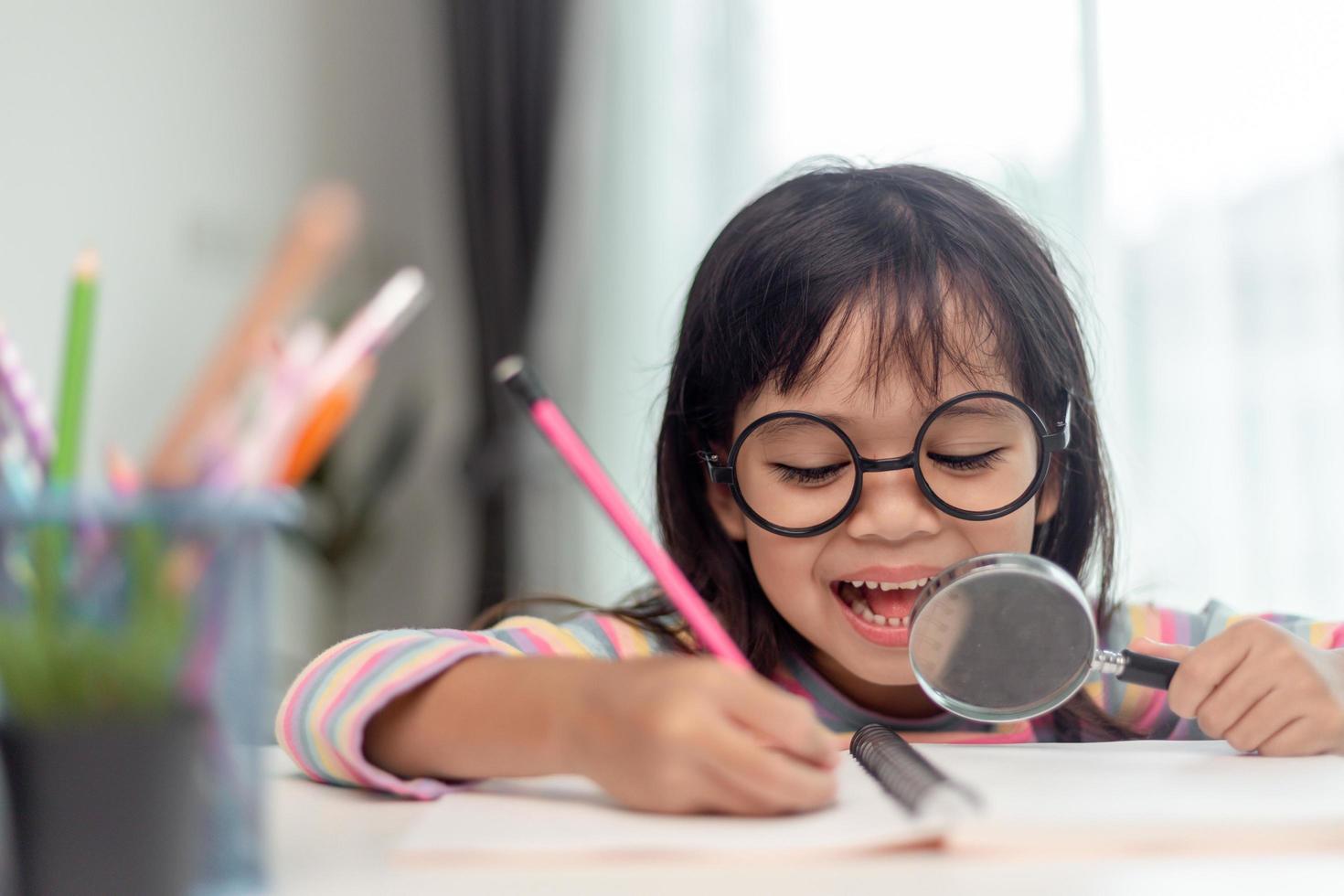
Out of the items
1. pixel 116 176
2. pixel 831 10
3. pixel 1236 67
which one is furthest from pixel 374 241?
pixel 1236 67

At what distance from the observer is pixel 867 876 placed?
0.54 metres

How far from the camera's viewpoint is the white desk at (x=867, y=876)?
0.52m

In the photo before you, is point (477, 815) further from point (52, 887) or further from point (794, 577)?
point (794, 577)

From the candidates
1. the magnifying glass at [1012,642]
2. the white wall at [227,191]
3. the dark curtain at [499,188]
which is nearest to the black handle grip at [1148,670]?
the magnifying glass at [1012,642]

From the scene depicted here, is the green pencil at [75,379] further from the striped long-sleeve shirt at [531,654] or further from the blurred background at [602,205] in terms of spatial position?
the blurred background at [602,205]

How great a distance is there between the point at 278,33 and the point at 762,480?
2.49 meters

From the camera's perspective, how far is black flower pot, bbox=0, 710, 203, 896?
0.46 m

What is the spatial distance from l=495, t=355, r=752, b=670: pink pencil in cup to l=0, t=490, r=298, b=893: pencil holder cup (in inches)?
8.3

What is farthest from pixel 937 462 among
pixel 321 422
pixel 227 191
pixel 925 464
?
pixel 227 191

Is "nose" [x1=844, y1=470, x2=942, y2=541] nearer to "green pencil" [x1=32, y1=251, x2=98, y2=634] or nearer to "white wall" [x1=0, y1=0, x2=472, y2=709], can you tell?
"green pencil" [x1=32, y1=251, x2=98, y2=634]

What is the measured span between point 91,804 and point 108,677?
0.05 metres

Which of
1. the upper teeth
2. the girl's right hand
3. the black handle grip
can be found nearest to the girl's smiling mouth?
the upper teeth

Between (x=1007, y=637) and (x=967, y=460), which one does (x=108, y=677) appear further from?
(x=967, y=460)

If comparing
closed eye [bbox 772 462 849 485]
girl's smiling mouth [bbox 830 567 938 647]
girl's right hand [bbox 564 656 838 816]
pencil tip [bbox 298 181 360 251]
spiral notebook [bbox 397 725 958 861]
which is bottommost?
girl's smiling mouth [bbox 830 567 938 647]
